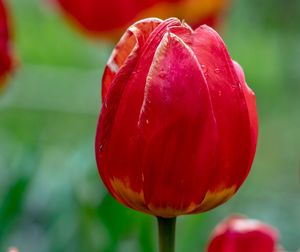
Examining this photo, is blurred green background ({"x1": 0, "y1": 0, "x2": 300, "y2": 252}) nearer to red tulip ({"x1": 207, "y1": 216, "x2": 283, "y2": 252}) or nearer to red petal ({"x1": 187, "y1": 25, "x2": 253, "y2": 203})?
red tulip ({"x1": 207, "y1": 216, "x2": 283, "y2": 252})

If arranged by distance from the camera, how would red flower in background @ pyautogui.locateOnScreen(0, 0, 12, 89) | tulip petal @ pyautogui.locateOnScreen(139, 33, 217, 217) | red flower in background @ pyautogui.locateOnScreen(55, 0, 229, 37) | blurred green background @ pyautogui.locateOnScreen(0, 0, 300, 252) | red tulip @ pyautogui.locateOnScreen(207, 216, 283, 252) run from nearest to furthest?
1. tulip petal @ pyautogui.locateOnScreen(139, 33, 217, 217)
2. red tulip @ pyautogui.locateOnScreen(207, 216, 283, 252)
3. red flower in background @ pyautogui.locateOnScreen(0, 0, 12, 89)
4. blurred green background @ pyautogui.locateOnScreen(0, 0, 300, 252)
5. red flower in background @ pyautogui.locateOnScreen(55, 0, 229, 37)

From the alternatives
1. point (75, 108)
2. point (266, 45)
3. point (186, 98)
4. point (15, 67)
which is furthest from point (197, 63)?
point (266, 45)

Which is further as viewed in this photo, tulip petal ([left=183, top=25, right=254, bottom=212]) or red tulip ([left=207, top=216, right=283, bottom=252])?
red tulip ([left=207, top=216, right=283, bottom=252])

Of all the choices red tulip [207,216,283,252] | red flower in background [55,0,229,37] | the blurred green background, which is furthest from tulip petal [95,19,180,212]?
red flower in background [55,0,229,37]

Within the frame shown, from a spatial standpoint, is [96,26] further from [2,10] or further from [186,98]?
[186,98]

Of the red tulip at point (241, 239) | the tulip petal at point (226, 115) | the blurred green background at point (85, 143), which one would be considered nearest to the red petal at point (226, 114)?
the tulip petal at point (226, 115)

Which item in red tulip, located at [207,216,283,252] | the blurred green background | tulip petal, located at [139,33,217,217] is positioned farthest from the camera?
the blurred green background

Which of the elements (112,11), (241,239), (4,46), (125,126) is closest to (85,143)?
(112,11)

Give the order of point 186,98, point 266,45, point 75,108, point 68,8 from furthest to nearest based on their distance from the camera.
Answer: point 266,45 < point 75,108 < point 68,8 < point 186,98
